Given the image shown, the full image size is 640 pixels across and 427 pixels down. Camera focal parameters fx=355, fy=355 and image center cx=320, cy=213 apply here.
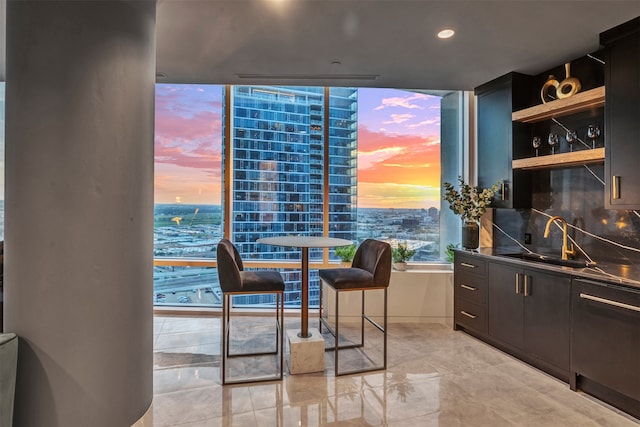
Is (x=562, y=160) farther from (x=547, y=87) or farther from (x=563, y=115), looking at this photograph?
(x=547, y=87)

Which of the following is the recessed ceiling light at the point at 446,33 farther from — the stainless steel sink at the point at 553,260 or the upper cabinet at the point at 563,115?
the stainless steel sink at the point at 553,260

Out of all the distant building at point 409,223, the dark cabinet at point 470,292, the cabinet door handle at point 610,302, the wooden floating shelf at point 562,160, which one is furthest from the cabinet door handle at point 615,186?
the distant building at point 409,223

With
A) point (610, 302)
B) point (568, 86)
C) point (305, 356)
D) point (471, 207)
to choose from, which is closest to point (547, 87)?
point (568, 86)

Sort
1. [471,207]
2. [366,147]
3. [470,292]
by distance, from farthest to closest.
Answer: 1. [366,147]
2. [471,207]
3. [470,292]

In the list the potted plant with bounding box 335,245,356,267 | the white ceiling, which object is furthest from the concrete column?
the potted plant with bounding box 335,245,356,267

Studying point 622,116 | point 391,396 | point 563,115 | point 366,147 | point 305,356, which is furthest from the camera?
point 366,147

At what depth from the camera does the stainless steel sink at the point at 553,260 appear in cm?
295

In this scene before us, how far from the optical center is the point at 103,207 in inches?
75.2

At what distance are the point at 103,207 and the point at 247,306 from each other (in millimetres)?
2881

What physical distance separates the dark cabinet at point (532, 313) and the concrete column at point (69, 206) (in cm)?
302

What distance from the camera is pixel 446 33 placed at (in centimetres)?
277

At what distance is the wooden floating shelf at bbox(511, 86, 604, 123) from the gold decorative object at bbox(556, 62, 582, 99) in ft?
0.33

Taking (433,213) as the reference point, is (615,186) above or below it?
above

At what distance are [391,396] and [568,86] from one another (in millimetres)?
3077
